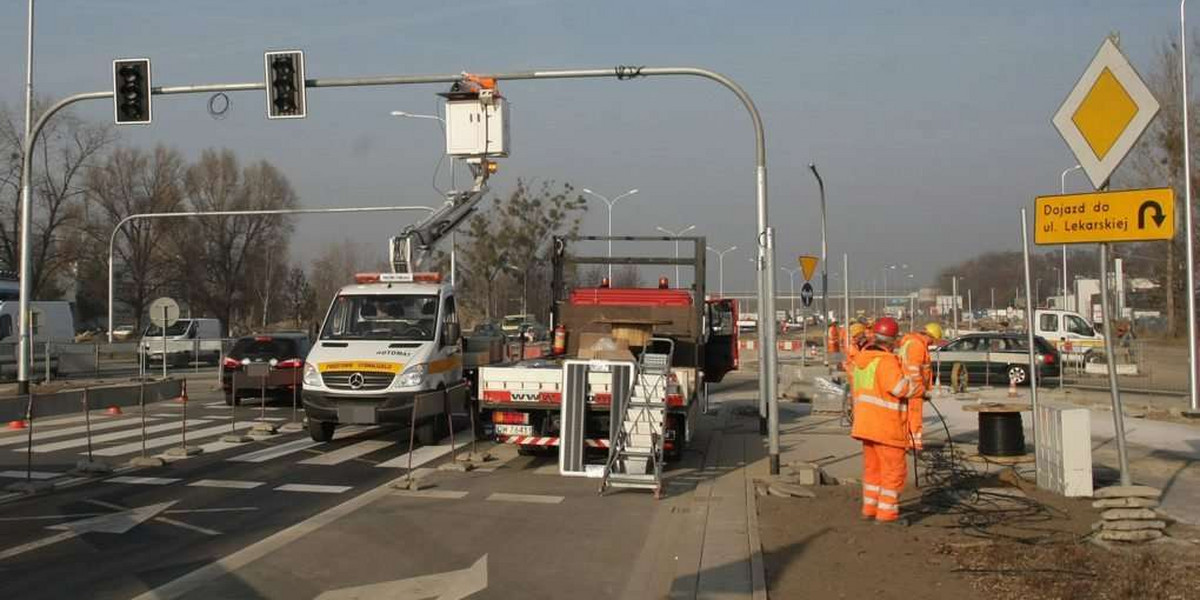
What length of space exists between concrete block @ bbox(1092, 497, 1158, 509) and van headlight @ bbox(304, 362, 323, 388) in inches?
411

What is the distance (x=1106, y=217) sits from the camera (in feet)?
28.3

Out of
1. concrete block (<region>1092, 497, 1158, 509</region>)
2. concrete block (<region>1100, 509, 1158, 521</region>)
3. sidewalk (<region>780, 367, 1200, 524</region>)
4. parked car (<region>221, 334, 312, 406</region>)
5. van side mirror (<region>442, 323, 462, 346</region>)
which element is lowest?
sidewalk (<region>780, 367, 1200, 524</region>)

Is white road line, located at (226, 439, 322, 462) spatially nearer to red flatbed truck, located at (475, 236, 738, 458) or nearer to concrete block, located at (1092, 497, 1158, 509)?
red flatbed truck, located at (475, 236, 738, 458)

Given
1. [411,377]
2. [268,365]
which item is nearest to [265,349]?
[268,365]

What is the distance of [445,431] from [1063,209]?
10492 millimetres

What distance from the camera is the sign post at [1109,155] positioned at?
27.5ft

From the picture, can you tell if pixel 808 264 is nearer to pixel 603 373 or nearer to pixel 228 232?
pixel 603 373

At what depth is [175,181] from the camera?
209ft

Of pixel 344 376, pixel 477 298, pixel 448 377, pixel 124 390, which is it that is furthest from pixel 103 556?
pixel 477 298

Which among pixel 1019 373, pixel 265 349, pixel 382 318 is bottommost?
pixel 1019 373

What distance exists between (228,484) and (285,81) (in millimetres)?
8134

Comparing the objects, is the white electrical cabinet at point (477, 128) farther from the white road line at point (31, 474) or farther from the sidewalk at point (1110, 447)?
the white road line at point (31, 474)

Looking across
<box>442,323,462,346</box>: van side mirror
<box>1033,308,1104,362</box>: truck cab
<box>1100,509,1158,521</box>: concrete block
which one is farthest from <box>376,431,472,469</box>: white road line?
<box>1033,308,1104,362</box>: truck cab

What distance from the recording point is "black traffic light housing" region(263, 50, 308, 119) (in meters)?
17.4
